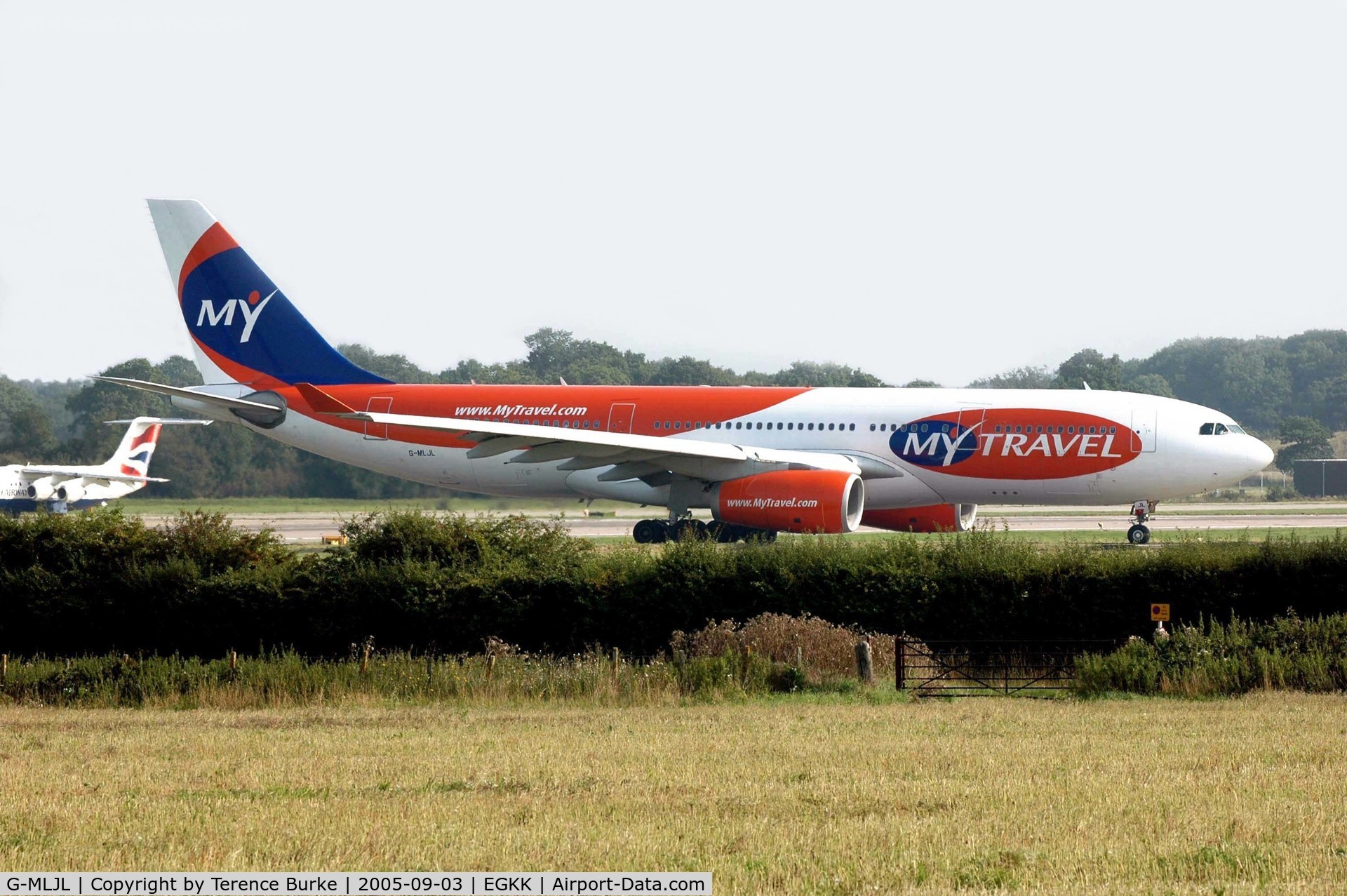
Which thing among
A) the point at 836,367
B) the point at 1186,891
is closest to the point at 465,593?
the point at 1186,891

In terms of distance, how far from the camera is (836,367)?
389ft

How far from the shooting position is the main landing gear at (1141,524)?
35188 mm

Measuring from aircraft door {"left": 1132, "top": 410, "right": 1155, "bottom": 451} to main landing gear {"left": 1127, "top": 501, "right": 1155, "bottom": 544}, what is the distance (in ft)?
6.80

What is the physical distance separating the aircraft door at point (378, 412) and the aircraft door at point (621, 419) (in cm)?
577

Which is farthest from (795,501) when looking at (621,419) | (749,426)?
Result: (621,419)

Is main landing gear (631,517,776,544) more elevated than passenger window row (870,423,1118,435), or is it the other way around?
passenger window row (870,423,1118,435)

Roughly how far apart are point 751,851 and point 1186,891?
262cm

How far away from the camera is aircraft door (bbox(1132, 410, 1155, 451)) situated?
108 ft

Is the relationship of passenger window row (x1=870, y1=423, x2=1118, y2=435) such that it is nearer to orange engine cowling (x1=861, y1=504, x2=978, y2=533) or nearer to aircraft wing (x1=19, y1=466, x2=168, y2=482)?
orange engine cowling (x1=861, y1=504, x2=978, y2=533)

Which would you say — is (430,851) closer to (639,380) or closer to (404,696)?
(404,696)

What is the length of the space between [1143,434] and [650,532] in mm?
11351

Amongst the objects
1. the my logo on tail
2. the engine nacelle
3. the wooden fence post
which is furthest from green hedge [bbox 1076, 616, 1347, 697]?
the engine nacelle

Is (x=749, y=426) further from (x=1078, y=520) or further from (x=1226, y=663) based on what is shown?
(x=1078, y=520)

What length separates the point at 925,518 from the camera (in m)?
35.9
